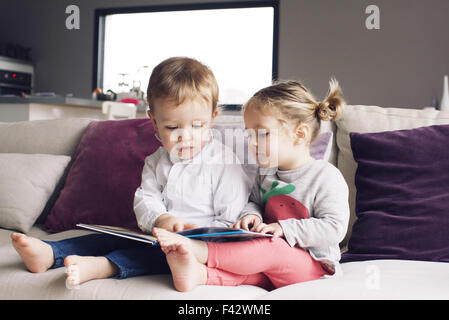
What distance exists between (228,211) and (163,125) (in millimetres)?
280

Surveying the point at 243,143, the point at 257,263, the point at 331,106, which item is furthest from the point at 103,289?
the point at 331,106

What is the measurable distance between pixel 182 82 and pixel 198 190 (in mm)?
292

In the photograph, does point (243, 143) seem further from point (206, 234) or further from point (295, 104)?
point (206, 234)

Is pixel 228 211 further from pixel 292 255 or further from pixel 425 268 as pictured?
pixel 425 268

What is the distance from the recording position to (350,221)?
151 cm

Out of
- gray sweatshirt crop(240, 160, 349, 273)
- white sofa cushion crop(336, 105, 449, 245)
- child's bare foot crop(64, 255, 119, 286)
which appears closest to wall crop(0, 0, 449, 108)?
white sofa cushion crop(336, 105, 449, 245)

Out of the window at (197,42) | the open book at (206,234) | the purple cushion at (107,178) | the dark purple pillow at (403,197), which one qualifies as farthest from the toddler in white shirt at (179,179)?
the window at (197,42)

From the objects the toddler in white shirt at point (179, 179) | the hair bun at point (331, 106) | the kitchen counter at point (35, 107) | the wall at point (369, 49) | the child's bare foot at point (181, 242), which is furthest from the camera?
the wall at point (369, 49)

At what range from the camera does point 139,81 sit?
5027 millimetres

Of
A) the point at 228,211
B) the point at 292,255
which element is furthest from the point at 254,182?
the point at 292,255

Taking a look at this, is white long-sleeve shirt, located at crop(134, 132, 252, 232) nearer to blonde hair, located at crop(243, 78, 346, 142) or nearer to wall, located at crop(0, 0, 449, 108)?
blonde hair, located at crop(243, 78, 346, 142)

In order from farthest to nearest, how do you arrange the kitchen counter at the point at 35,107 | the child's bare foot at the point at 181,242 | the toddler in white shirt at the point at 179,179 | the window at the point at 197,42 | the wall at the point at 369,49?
the window at the point at 197,42
the wall at the point at 369,49
the kitchen counter at the point at 35,107
the toddler in white shirt at the point at 179,179
the child's bare foot at the point at 181,242

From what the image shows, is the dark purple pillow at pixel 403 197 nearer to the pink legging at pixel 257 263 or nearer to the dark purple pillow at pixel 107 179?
the pink legging at pixel 257 263

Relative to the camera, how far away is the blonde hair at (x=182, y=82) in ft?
3.85
